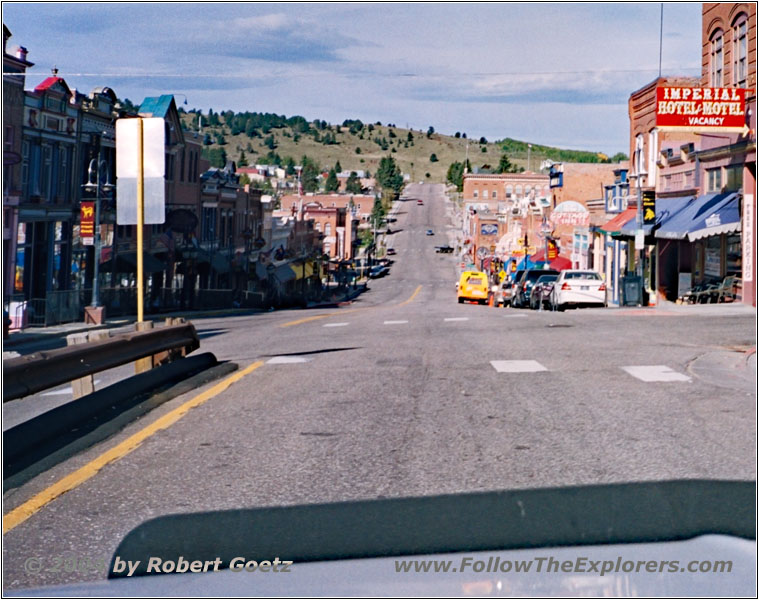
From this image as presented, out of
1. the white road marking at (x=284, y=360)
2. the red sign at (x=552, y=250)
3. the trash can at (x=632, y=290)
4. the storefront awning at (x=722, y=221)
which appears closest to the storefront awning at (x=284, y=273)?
the red sign at (x=552, y=250)

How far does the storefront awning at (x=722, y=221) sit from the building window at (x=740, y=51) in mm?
4056

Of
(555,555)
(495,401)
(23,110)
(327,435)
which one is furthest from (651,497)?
(23,110)

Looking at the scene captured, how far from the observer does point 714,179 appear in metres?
38.2

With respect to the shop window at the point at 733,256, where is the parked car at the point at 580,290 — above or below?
below

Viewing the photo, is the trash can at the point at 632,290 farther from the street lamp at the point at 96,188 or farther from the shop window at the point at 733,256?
the street lamp at the point at 96,188

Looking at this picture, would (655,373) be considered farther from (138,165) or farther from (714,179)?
(714,179)

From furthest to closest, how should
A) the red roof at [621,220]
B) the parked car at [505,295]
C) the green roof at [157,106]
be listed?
the green roof at [157,106] < the red roof at [621,220] < the parked car at [505,295]

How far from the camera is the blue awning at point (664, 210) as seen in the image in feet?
135

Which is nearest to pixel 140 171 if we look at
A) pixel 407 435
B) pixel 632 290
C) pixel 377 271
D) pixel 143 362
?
pixel 143 362

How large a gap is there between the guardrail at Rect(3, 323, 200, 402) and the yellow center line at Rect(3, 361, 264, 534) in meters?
0.93

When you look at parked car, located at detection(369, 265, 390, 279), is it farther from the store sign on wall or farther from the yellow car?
the store sign on wall

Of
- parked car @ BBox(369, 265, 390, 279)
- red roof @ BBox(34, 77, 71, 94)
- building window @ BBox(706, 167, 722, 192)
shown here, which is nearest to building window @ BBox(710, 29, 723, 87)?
building window @ BBox(706, 167, 722, 192)

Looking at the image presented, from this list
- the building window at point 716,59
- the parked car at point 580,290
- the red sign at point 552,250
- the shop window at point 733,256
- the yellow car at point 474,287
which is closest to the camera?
the shop window at point 733,256

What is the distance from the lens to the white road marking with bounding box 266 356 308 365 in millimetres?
14406
